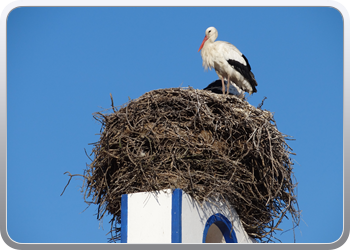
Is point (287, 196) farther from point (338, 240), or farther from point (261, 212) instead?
point (338, 240)

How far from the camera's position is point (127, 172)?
656 cm

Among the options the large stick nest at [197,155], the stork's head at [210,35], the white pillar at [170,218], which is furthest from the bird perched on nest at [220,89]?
the white pillar at [170,218]

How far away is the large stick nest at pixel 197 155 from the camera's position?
6406 mm

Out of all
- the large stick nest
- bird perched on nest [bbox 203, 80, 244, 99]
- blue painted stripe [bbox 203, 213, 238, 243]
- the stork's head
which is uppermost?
the stork's head

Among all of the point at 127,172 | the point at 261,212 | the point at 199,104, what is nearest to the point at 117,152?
the point at 127,172

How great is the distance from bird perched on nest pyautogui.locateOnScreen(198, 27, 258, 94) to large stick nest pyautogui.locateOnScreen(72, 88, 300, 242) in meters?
1.75

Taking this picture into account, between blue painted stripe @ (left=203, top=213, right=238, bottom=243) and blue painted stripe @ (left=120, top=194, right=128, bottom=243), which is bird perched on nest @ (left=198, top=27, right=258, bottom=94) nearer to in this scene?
blue painted stripe @ (left=203, top=213, right=238, bottom=243)

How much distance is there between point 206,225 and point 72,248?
100 inches

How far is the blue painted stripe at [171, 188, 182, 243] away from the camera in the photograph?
228 inches

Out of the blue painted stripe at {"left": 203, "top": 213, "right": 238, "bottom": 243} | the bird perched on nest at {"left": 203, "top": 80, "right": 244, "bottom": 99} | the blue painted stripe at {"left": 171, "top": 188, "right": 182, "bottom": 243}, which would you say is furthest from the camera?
the bird perched on nest at {"left": 203, "top": 80, "right": 244, "bottom": 99}

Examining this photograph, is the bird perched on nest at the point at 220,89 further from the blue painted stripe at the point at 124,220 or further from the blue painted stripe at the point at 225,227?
the blue painted stripe at the point at 124,220

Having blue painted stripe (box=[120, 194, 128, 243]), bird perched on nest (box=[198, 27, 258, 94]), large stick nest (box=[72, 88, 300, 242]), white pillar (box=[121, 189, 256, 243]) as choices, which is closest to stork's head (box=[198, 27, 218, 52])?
bird perched on nest (box=[198, 27, 258, 94])

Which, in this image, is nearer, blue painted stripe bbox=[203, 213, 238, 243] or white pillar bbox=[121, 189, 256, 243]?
white pillar bbox=[121, 189, 256, 243]
